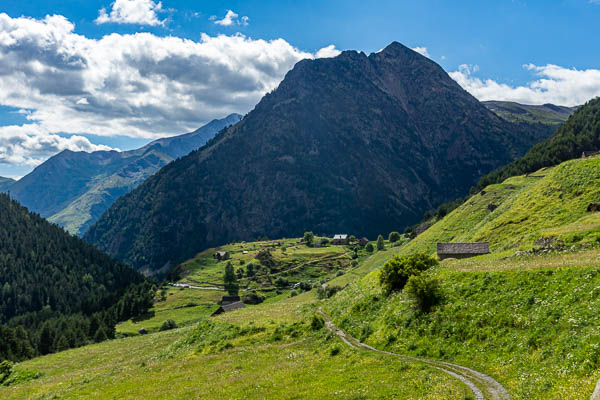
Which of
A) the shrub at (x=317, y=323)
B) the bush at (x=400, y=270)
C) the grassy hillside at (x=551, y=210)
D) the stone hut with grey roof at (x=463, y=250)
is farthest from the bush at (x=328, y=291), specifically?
the bush at (x=400, y=270)

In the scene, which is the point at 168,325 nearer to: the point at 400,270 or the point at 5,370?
the point at 5,370

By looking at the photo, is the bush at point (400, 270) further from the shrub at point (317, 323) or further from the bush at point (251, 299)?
the bush at point (251, 299)

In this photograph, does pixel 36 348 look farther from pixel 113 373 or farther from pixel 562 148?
pixel 562 148

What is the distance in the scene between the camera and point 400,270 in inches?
1710

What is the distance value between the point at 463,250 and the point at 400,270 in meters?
27.7

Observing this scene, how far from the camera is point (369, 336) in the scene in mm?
36781

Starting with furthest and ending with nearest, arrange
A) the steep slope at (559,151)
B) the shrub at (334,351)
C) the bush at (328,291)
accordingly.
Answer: the steep slope at (559,151) < the bush at (328,291) < the shrub at (334,351)

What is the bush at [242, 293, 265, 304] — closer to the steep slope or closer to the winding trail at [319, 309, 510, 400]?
the steep slope

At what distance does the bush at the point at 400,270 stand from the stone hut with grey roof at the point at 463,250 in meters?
21.1

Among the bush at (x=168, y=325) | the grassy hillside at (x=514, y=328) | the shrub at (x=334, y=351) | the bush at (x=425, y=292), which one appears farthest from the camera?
the bush at (x=168, y=325)

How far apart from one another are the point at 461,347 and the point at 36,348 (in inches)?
5137

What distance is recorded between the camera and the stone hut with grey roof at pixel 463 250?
63.8m

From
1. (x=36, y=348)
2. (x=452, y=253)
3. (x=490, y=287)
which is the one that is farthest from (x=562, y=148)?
(x=36, y=348)

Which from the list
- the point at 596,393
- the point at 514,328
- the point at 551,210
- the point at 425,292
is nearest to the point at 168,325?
the point at 425,292
